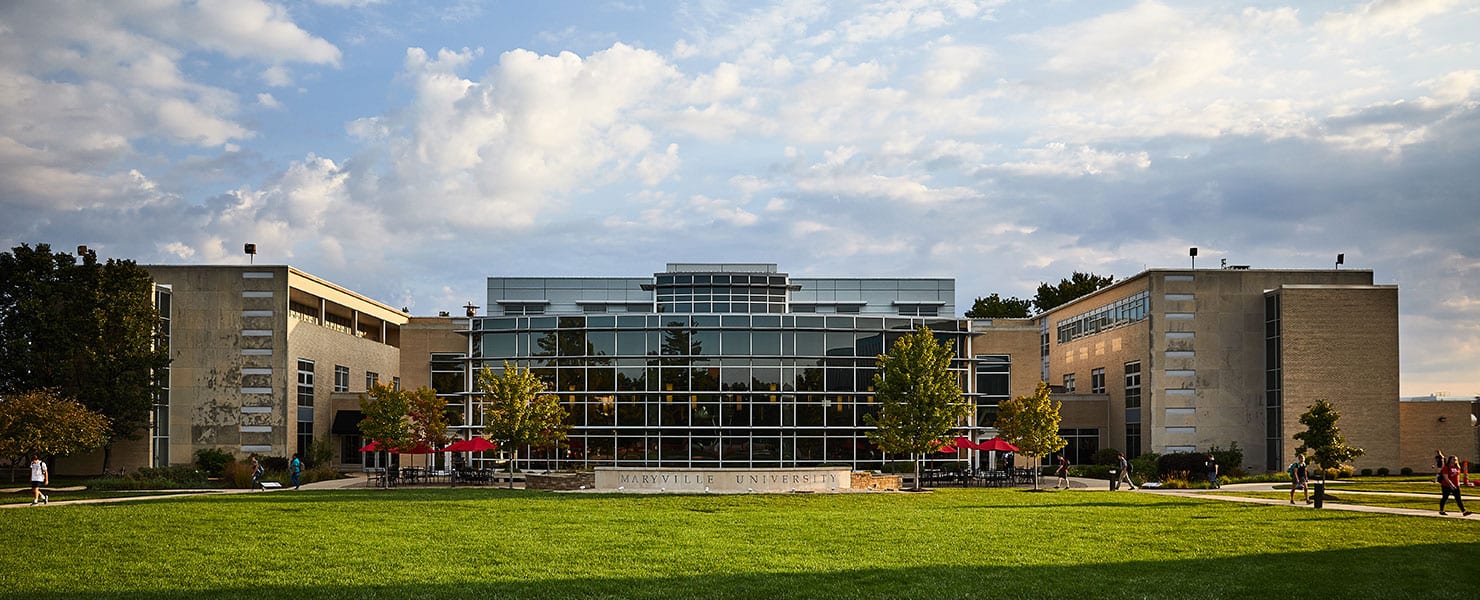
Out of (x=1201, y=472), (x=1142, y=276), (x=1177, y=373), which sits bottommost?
(x=1201, y=472)

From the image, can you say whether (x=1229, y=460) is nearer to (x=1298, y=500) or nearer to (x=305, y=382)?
(x=1298, y=500)

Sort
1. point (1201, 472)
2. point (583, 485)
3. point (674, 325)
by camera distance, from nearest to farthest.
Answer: point (583, 485) < point (1201, 472) < point (674, 325)

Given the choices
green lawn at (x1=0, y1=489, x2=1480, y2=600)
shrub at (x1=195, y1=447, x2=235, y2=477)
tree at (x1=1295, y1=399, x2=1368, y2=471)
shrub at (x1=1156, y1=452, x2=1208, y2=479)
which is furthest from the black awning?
tree at (x1=1295, y1=399, x2=1368, y2=471)

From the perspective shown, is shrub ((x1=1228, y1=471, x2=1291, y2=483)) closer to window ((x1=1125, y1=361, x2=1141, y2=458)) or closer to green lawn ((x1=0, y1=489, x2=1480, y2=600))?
window ((x1=1125, y1=361, x2=1141, y2=458))

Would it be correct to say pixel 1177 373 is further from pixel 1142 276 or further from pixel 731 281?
pixel 731 281

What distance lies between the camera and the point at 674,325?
60625 mm

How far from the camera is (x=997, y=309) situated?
11100 cm

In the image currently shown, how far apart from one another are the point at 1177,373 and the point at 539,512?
4246 cm

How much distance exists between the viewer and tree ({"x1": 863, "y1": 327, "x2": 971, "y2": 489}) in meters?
48.6

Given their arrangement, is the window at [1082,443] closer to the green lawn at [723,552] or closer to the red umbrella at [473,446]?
the green lawn at [723,552]

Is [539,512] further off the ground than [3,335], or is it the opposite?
[3,335]

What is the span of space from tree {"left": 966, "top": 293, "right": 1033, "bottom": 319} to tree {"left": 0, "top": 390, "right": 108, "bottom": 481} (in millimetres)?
77719

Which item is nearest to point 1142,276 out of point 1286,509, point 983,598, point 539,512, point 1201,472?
point 1201,472

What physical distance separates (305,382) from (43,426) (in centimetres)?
1940
